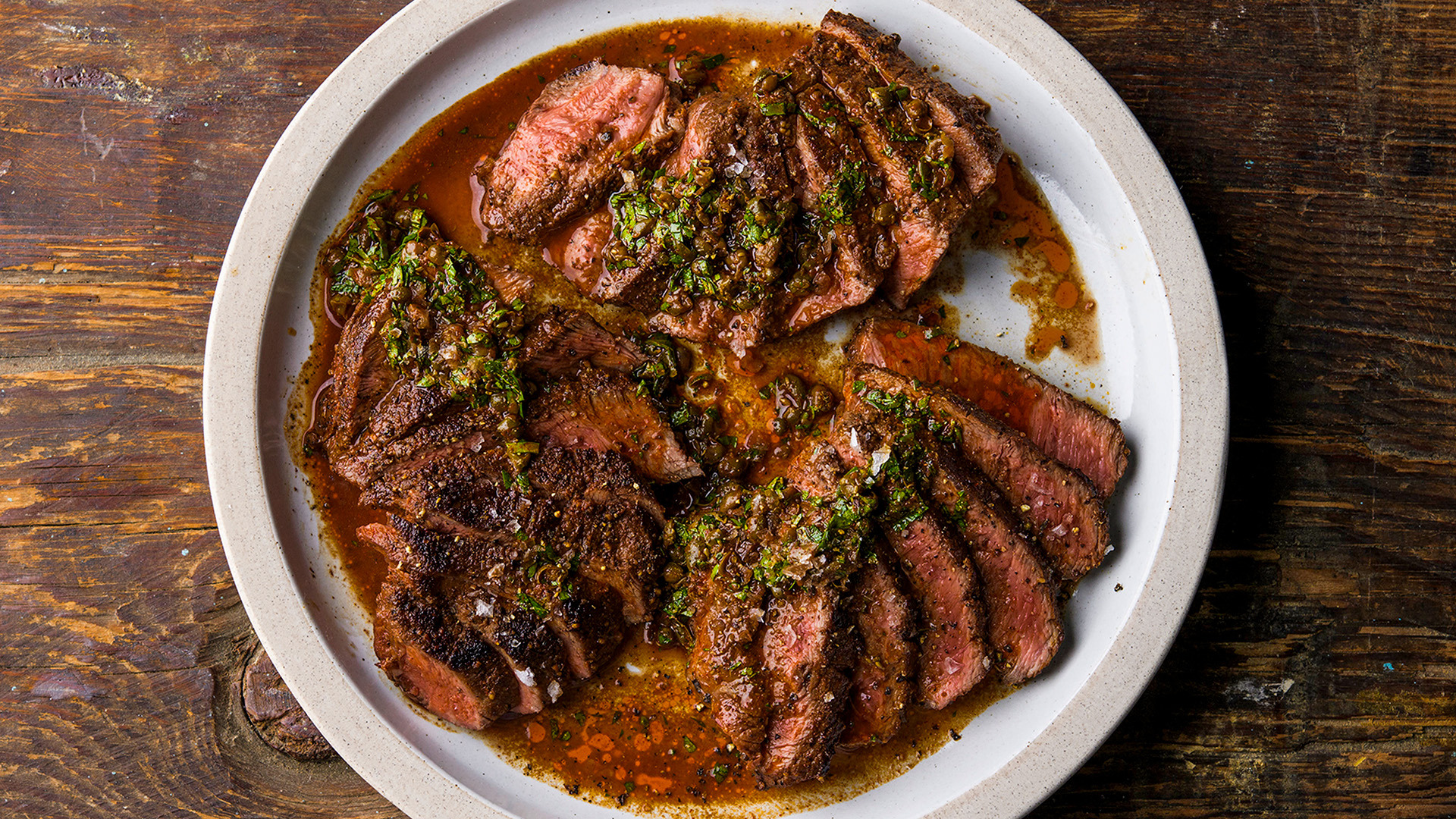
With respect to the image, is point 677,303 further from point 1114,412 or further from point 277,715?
point 277,715

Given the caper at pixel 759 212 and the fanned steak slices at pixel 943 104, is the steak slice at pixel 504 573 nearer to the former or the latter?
the caper at pixel 759 212

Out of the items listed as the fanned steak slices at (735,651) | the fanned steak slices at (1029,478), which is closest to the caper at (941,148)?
the fanned steak slices at (1029,478)

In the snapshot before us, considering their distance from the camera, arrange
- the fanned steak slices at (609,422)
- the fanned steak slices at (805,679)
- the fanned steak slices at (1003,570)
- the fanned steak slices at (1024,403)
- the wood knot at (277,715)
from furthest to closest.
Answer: the wood knot at (277,715) < the fanned steak slices at (1024,403) < the fanned steak slices at (609,422) < the fanned steak slices at (1003,570) < the fanned steak slices at (805,679)

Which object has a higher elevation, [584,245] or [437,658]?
[584,245]

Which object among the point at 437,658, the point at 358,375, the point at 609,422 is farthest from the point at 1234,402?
the point at 358,375

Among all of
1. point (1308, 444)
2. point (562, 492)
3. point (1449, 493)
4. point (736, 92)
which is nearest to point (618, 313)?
point (562, 492)

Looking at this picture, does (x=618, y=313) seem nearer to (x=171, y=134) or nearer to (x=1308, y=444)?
(x=171, y=134)

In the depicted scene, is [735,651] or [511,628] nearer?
[735,651]

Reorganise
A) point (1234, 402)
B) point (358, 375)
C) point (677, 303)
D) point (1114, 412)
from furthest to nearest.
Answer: point (1234, 402) < point (1114, 412) < point (677, 303) < point (358, 375)
